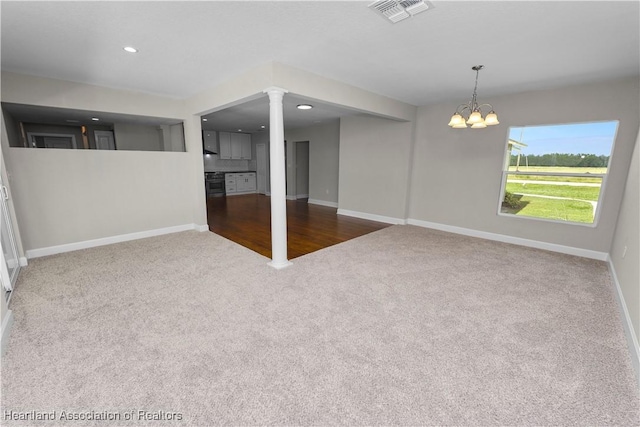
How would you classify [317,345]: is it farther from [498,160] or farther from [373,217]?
[373,217]

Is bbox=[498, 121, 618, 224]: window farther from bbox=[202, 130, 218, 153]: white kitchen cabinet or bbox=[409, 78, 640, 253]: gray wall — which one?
bbox=[202, 130, 218, 153]: white kitchen cabinet

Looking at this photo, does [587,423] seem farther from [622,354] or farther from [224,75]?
[224,75]

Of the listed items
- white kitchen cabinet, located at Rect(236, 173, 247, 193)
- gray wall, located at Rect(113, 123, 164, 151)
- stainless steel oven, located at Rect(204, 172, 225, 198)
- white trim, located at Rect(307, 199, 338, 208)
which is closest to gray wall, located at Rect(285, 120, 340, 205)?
white trim, located at Rect(307, 199, 338, 208)

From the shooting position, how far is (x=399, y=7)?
189cm

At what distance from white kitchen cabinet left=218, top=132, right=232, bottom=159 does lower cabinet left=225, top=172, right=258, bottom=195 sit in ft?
2.24

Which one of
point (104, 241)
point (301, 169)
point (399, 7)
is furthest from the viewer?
point (301, 169)

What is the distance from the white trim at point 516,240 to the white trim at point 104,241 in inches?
175

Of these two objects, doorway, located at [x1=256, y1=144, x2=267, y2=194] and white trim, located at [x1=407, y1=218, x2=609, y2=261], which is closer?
white trim, located at [x1=407, y1=218, x2=609, y2=261]

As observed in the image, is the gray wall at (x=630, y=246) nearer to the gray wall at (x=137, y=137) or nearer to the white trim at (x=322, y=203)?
the white trim at (x=322, y=203)

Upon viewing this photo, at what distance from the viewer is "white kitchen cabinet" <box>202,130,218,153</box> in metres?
9.10

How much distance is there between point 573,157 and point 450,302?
3108 mm

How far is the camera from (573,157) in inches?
148

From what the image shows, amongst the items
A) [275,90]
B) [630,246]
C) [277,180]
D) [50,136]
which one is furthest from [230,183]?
[630,246]

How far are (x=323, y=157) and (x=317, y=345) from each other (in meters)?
6.36
